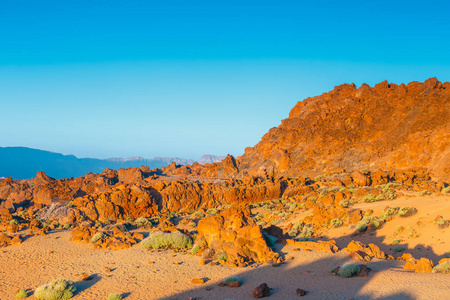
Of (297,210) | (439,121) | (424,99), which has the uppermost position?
(424,99)

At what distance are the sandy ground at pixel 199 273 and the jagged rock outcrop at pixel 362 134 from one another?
23.4m

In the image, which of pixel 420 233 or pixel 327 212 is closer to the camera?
pixel 420 233

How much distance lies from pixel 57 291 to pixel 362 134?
45.5 meters

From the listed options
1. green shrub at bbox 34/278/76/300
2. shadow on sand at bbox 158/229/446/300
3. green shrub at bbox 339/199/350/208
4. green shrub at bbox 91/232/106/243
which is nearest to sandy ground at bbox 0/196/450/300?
shadow on sand at bbox 158/229/446/300

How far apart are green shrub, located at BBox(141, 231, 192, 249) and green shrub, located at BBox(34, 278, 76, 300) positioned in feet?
16.7

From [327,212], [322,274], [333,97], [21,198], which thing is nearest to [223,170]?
[333,97]

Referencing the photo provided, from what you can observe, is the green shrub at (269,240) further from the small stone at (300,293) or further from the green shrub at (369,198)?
the green shrub at (369,198)

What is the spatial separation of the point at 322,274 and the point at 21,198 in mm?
35277

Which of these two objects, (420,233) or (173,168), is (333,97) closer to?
(173,168)

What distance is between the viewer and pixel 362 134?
47594mm

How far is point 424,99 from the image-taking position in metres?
46.1

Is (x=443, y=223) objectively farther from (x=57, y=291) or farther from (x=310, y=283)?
(x=57, y=291)

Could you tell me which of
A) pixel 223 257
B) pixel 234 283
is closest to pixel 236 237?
pixel 223 257

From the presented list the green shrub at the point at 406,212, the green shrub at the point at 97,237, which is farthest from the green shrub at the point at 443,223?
the green shrub at the point at 97,237
